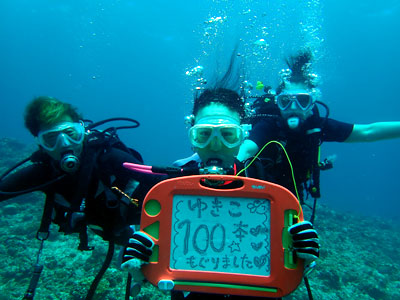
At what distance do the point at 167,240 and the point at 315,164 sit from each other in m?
3.71

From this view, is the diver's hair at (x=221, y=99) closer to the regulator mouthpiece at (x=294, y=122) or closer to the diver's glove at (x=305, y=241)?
the regulator mouthpiece at (x=294, y=122)

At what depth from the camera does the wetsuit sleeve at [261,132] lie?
414 cm

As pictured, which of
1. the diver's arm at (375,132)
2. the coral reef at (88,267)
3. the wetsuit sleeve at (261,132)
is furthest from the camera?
the coral reef at (88,267)

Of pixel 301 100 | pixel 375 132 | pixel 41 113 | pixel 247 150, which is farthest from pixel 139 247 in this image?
pixel 375 132

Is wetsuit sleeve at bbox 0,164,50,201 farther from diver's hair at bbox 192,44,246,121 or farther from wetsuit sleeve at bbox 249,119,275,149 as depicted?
wetsuit sleeve at bbox 249,119,275,149

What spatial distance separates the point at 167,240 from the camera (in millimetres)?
1831

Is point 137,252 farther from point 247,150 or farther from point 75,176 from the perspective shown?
point 247,150

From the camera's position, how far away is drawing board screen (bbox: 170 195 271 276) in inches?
71.8

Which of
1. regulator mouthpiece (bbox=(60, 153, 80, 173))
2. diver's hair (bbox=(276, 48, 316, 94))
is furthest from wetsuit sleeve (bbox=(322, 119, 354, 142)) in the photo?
regulator mouthpiece (bbox=(60, 153, 80, 173))

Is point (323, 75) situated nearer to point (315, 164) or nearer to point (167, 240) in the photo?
point (315, 164)

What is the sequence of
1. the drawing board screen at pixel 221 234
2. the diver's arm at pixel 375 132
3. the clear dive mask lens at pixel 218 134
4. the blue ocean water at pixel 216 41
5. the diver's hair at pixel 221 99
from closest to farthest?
the drawing board screen at pixel 221 234
the clear dive mask lens at pixel 218 134
the diver's hair at pixel 221 99
the diver's arm at pixel 375 132
the blue ocean water at pixel 216 41

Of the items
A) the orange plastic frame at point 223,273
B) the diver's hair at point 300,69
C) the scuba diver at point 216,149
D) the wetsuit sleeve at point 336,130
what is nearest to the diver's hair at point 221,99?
the scuba diver at point 216,149

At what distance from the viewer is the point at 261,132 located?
433cm

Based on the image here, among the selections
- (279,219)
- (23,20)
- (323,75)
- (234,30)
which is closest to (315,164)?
(279,219)
